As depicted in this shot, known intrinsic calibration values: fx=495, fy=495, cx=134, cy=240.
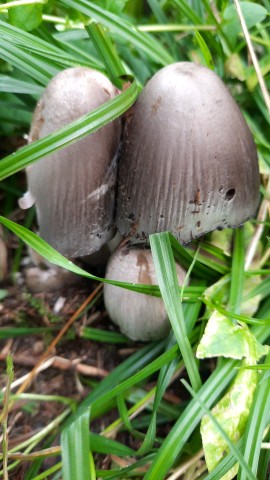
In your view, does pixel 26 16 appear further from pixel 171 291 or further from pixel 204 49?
pixel 171 291

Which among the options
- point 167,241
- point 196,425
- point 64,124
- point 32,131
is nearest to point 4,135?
point 32,131

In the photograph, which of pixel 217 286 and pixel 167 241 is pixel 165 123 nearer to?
pixel 167 241

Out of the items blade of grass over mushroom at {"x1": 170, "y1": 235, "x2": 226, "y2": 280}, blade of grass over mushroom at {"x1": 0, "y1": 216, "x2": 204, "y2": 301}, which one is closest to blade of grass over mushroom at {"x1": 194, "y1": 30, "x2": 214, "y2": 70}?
blade of grass over mushroom at {"x1": 170, "y1": 235, "x2": 226, "y2": 280}

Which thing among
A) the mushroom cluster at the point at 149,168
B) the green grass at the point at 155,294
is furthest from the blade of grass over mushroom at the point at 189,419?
the mushroom cluster at the point at 149,168

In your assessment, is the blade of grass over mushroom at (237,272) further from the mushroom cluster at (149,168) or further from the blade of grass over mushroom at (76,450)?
the blade of grass over mushroom at (76,450)

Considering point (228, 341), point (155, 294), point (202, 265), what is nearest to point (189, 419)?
point (228, 341)
